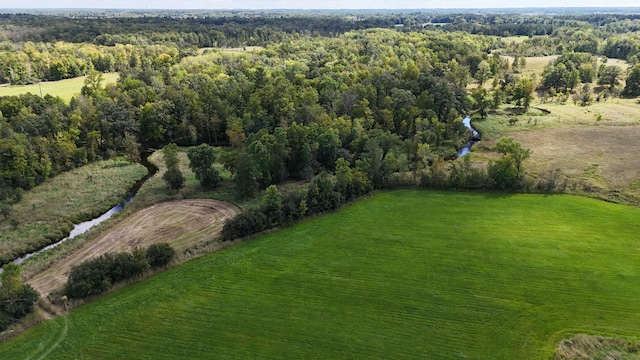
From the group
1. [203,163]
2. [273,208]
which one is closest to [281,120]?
[203,163]

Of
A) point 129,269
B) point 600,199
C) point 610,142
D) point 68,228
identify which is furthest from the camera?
point 610,142

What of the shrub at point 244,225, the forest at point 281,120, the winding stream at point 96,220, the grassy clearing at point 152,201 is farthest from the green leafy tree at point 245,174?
the winding stream at point 96,220

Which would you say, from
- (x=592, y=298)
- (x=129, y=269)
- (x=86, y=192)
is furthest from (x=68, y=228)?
(x=592, y=298)

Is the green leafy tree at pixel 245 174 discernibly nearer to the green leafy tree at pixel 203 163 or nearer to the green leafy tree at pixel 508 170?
the green leafy tree at pixel 203 163

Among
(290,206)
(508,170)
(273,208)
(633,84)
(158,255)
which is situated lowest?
(158,255)

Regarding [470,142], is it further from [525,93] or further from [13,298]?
[13,298]

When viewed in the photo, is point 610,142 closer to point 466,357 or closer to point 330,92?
point 330,92
